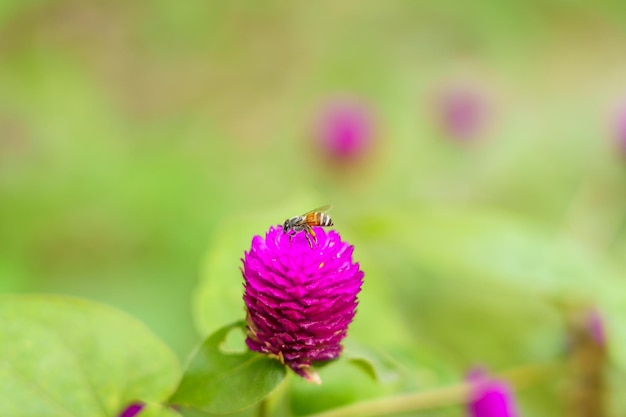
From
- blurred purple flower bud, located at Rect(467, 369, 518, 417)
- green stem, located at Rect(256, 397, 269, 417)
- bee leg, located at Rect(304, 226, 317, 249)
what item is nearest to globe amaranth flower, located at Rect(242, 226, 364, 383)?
bee leg, located at Rect(304, 226, 317, 249)

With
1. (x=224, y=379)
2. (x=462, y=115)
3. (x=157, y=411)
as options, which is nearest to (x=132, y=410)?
(x=157, y=411)

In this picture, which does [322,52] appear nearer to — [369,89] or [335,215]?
[369,89]

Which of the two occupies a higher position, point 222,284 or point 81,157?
point 81,157

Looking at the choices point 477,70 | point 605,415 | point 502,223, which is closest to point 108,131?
point 502,223

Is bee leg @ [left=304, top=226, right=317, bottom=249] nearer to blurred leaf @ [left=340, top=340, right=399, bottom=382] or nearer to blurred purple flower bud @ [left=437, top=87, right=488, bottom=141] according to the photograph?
blurred leaf @ [left=340, top=340, right=399, bottom=382]

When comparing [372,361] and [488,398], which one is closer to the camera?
[372,361]

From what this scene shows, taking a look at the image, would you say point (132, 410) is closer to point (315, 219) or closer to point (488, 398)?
point (315, 219)

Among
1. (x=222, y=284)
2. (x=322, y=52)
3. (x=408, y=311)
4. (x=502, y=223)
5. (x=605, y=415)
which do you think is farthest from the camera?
(x=322, y=52)
